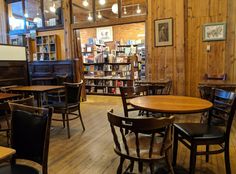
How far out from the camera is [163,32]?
533 centimetres

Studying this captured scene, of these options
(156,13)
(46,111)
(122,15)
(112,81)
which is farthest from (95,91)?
(46,111)

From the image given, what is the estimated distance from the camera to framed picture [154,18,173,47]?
5258mm

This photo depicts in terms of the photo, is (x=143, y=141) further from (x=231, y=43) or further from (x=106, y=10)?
(x=106, y=10)

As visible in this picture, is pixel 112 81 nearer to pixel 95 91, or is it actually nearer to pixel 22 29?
pixel 95 91

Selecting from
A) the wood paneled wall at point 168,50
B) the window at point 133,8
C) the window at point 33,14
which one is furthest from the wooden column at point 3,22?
the wood paneled wall at point 168,50

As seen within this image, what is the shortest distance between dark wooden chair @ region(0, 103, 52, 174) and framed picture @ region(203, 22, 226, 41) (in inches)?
181

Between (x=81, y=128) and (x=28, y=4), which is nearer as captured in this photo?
(x=81, y=128)

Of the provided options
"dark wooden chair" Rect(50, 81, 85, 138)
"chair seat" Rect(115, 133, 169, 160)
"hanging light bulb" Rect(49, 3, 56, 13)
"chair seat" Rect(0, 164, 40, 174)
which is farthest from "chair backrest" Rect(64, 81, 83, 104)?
"hanging light bulb" Rect(49, 3, 56, 13)

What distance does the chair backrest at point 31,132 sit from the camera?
141 centimetres

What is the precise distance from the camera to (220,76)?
15.5 feet

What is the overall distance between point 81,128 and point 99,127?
341 mm

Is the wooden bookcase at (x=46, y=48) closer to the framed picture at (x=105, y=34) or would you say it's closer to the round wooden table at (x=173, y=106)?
the framed picture at (x=105, y=34)

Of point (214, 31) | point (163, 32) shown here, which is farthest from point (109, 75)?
point (214, 31)

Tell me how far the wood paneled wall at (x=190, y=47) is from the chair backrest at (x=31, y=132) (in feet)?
14.3
